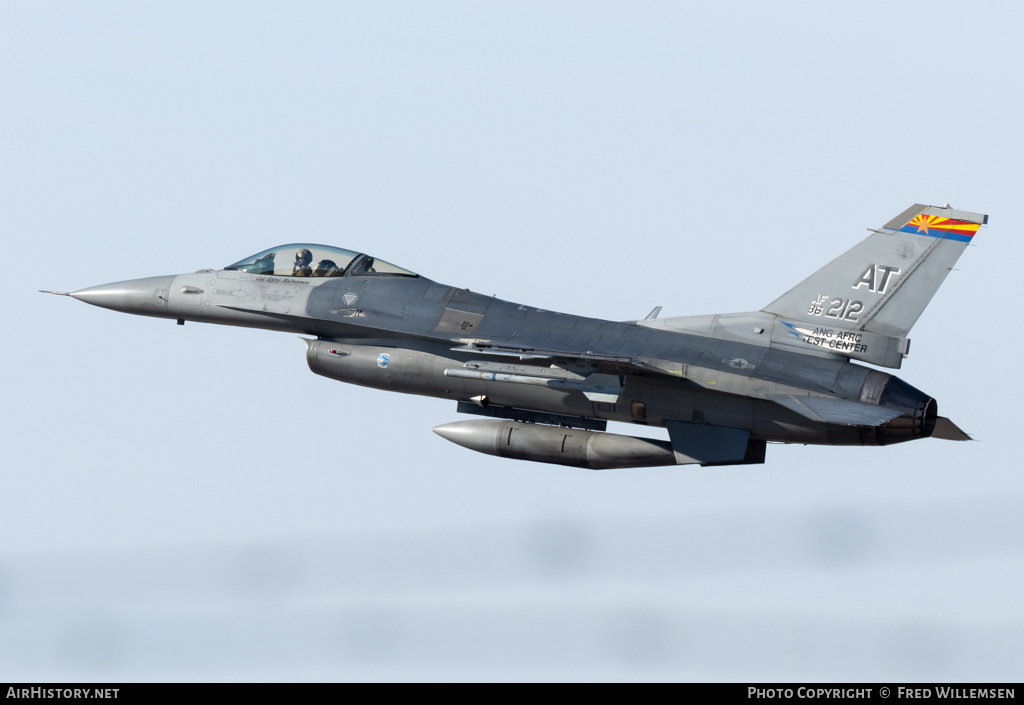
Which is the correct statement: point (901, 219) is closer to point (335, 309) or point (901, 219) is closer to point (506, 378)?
point (506, 378)

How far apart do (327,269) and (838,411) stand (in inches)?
357

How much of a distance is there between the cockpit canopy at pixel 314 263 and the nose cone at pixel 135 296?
1270mm

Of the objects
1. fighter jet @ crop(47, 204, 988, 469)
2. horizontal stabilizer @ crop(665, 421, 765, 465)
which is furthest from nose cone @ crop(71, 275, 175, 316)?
horizontal stabilizer @ crop(665, 421, 765, 465)

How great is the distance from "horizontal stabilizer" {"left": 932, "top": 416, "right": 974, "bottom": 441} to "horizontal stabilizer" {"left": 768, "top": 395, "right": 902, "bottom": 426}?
1460 mm

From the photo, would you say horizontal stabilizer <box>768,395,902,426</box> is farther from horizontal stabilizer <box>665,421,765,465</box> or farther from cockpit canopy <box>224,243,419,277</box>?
cockpit canopy <box>224,243,419,277</box>

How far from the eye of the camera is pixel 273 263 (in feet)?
93.0

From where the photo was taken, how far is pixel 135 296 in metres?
28.7

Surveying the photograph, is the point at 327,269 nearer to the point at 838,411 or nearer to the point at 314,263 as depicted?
the point at 314,263

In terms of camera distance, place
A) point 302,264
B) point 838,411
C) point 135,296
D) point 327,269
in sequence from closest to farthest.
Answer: point 838,411 → point 327,269 → point 302,264 → point 135,296

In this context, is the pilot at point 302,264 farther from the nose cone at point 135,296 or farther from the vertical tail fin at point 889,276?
the vertical tail fin at point 889,276

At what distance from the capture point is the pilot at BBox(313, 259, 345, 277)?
2800 centimetres

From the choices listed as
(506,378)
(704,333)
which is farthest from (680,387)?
(506,378)

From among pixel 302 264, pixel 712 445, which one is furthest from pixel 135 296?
pixel 712 445

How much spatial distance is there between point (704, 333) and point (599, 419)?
2.21 metres
